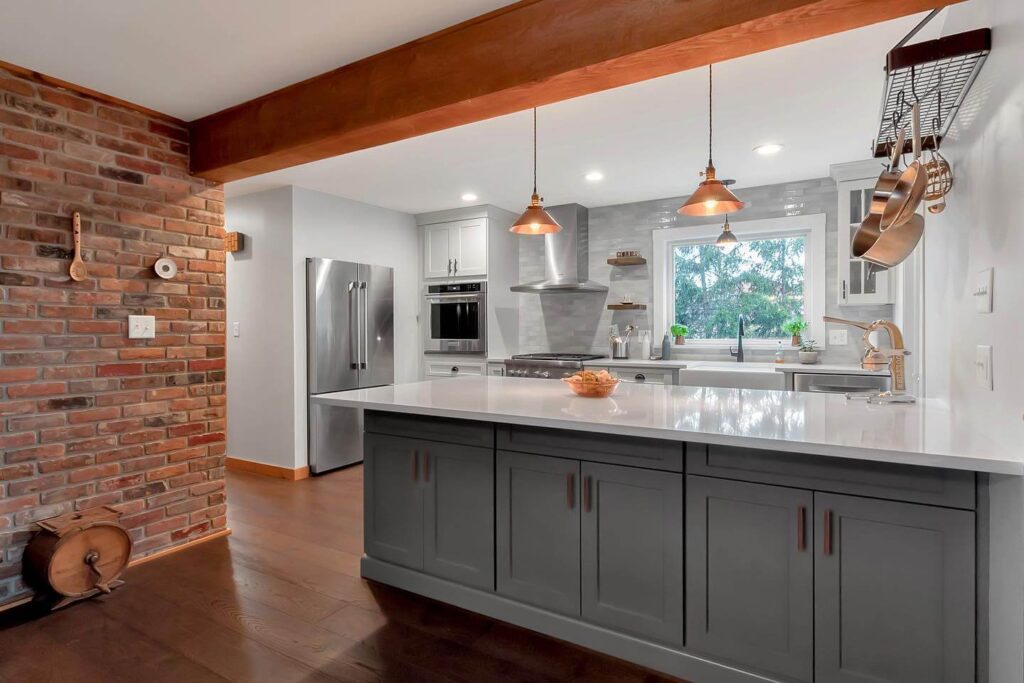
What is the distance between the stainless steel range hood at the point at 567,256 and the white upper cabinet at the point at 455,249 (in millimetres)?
493

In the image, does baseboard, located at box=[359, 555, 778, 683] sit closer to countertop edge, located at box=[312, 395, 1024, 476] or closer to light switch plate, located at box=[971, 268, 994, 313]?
countertop edge, located at box=[312, 395, 1024, 476]

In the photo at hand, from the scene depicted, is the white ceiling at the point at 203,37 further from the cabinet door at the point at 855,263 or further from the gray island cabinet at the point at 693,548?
the cabinet door at the point at 855,263

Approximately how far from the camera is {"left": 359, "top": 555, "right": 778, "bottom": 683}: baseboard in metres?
1.81

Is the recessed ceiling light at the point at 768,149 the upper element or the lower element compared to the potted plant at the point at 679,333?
upper

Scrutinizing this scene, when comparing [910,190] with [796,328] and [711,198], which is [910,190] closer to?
[711,198]

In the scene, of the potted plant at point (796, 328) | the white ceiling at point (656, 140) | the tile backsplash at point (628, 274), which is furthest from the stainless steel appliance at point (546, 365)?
the potted plant at point (796, 328)

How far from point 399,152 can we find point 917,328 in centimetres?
322

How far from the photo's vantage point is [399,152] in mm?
3633

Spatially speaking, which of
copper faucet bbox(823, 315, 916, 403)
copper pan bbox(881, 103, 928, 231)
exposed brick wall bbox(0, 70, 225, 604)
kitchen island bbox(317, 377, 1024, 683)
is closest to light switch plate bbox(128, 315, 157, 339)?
exposed brick wall bbox(0, 70, 225, 604)

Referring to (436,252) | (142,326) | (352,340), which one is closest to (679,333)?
(436,252)

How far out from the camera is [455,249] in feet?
17.8

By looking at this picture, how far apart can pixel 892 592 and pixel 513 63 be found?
213cm

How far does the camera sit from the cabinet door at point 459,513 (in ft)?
7.46

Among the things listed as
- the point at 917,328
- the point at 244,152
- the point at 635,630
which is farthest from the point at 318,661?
the point at 917,328
